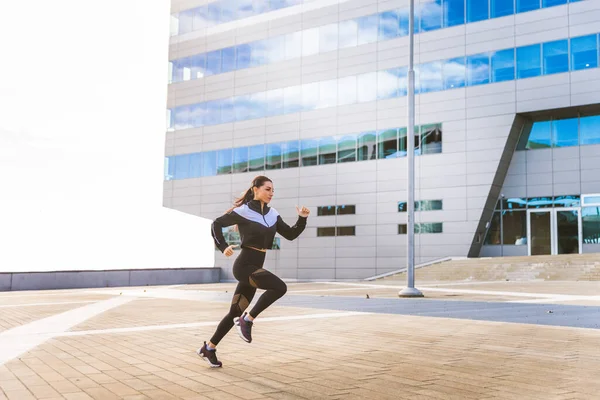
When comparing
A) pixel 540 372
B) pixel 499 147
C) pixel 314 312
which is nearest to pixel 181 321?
pixel 314 312

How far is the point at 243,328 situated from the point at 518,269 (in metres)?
25.1

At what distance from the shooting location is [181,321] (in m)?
10.3

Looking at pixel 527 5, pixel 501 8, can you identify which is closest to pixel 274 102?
pixel 501 8

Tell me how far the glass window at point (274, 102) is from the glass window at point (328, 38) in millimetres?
4224

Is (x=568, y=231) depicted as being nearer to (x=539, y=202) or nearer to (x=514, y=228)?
(x=539, y=202)

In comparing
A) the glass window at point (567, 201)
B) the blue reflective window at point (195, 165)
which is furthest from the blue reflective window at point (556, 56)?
the blue reflective window at point (195, 165)

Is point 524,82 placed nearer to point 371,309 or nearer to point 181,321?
point 371,309

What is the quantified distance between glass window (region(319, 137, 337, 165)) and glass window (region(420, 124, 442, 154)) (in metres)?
5.94

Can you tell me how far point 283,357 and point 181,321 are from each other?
4.35 metres

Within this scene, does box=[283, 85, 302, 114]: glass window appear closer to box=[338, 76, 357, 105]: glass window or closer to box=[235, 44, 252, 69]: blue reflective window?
box=[338, 76, 357, 105]: glass window

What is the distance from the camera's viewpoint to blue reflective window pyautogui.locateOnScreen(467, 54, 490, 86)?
34.0 metres

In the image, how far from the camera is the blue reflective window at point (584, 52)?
31.2 metres

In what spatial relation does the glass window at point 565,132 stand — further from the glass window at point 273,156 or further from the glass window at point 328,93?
the glass window at point 273,156

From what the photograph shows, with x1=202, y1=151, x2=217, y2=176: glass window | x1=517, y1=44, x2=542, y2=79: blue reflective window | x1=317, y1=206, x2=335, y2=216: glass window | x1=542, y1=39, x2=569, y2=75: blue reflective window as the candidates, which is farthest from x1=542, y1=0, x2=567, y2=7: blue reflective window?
x1=202, y1=151, x2=217, y2=176: glass window
